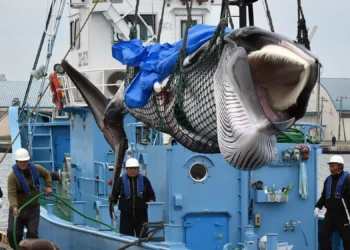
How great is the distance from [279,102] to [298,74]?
340 millimetres

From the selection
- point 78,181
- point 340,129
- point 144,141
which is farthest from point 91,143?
point 340,129

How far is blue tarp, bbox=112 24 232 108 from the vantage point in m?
7.18

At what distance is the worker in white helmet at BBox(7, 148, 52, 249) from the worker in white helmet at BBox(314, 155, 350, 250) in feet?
12.7

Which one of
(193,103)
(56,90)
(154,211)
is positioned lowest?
(154,211)

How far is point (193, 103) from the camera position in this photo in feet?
22.3

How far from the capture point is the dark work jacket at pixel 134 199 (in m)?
13.0

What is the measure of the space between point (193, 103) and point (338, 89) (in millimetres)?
79732

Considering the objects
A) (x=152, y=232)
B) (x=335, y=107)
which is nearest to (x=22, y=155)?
(x=152, y=232)

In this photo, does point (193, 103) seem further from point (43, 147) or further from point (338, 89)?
point (338, 89)

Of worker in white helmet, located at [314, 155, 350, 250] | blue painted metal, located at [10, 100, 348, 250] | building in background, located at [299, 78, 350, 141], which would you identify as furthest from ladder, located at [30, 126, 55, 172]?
building in background, located at [299, 78, 350, 141]

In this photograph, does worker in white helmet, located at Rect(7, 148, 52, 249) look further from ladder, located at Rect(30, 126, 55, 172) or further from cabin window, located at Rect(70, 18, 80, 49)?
ladder, located at Rect(30, 126, 55, 172)

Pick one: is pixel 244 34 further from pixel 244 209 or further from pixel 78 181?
pixel 78 181

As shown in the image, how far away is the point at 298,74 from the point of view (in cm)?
576

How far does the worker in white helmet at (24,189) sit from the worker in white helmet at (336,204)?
386 cm
